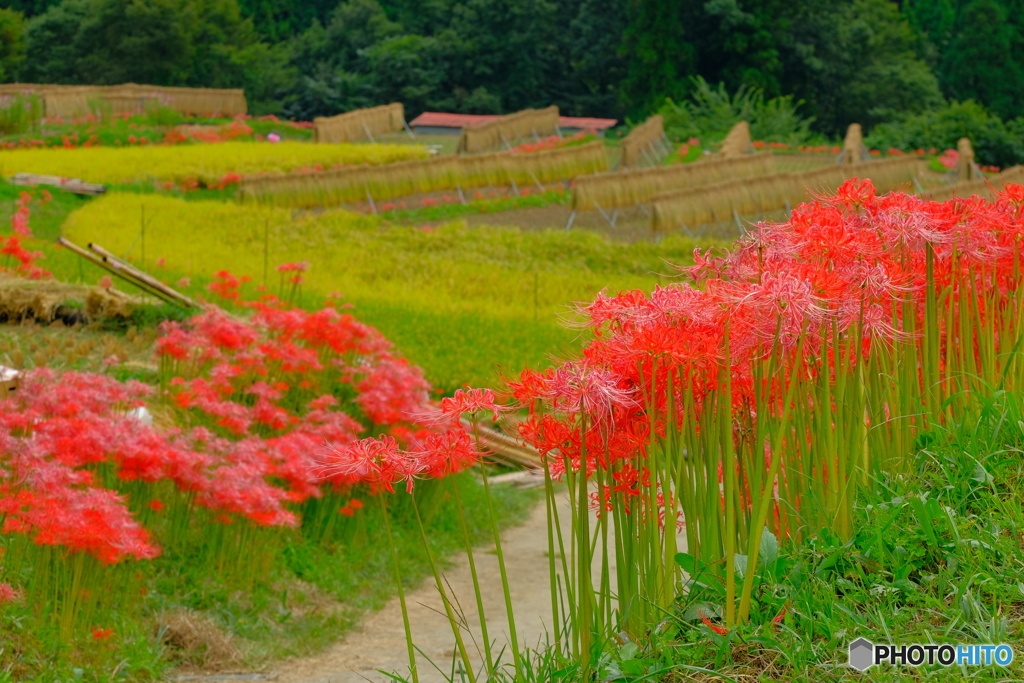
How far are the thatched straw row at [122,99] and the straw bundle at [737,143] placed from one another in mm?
14372

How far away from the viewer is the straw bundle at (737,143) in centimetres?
2658

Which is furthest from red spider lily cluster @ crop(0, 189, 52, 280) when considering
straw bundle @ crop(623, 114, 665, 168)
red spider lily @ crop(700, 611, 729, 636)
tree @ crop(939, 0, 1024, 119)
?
tree @ crop(939, 0, 1024, 119)

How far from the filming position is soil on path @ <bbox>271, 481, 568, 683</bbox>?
5164 millimetres

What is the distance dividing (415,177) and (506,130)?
1045 centimetres

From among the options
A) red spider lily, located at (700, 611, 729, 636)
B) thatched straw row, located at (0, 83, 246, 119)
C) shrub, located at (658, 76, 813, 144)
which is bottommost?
red spider lily, located at (700, 611, 729, 636)

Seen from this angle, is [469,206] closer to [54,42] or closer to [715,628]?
[715,628]

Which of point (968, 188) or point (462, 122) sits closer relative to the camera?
point (968, 188)

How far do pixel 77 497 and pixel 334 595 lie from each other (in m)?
1.92

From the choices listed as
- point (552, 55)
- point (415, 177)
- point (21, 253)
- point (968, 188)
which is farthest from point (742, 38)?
point (21, 253)

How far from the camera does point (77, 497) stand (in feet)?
14.4

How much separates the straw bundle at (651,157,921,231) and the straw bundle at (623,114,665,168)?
7.31 meters

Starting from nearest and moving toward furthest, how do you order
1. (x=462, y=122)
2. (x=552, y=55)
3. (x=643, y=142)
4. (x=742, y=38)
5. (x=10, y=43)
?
(x=643, y=142) < (x=10, y=43) < (x=462, y=122) < (x=742, y=38) < (x=552, y=55)

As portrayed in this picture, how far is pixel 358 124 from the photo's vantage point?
31656mm

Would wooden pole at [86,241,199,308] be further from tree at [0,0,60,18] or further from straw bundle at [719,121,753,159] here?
tree at [0,0,60,18]
